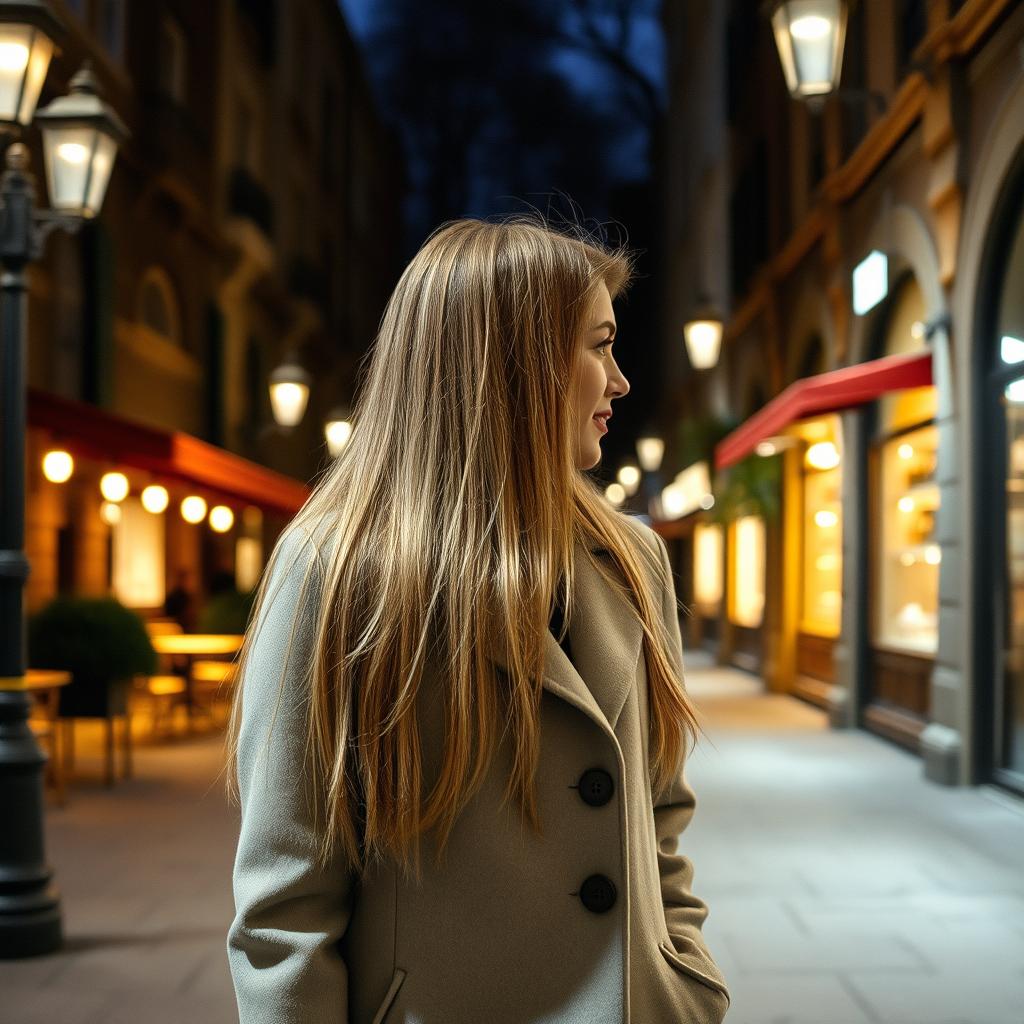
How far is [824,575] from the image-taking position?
48.8ft

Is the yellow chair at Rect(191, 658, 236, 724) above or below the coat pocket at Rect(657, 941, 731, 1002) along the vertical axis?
below

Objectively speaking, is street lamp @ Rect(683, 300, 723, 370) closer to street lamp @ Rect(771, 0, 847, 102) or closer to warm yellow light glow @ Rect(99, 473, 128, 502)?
street lamp @ Rect(771, 0, 847, 102)

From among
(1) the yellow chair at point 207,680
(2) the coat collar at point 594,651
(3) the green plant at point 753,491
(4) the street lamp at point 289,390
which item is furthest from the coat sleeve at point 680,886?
(4) the street lamp at point 289,390

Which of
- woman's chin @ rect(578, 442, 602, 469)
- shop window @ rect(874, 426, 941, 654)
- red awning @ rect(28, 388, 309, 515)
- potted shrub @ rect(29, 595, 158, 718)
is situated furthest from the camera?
A: shop window @ rect(874, 426, 941, 654)

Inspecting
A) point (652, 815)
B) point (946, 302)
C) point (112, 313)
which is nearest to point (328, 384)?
point (112, 313)

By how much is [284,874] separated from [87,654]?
8.18 metres

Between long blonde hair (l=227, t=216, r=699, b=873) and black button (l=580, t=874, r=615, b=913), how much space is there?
4.0 inches

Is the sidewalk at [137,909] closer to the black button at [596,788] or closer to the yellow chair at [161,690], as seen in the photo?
the black button at [596,788]

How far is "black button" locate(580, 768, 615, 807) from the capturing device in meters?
1.64

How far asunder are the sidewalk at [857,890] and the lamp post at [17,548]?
2.84 metres

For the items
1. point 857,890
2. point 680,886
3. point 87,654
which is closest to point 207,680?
point 87,654

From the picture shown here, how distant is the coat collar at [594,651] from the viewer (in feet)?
5.41

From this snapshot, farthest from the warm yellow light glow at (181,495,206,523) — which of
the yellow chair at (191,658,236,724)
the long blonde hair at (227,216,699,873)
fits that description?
the long blonde hair at (227,216,699,873)

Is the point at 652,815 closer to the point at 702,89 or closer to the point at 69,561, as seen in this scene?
the point at 69,561
